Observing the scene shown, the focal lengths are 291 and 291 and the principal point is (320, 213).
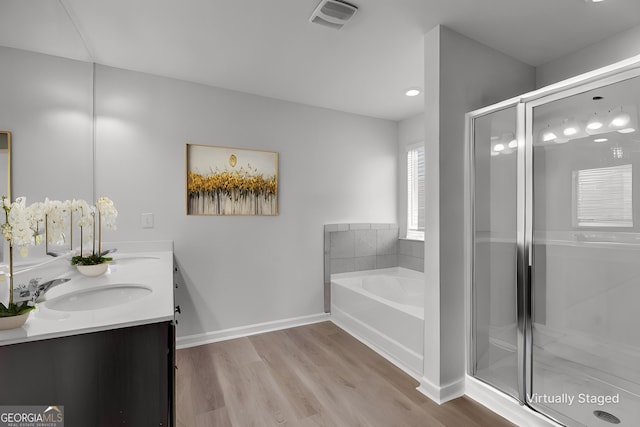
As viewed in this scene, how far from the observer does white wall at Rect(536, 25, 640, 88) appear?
1.96m

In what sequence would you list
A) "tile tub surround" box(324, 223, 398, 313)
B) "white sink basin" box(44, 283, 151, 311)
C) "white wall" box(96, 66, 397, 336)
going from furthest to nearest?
"tile tub surround" box(324, 223, 398, 313) → "white wall" box(96, 66, 397, 336) → "white sink basin" box(44, 283, 151, 311)

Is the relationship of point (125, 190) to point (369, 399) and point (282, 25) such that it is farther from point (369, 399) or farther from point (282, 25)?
point (369, 399)

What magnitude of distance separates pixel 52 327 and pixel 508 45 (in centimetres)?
305

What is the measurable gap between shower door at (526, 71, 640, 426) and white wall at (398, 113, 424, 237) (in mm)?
1964

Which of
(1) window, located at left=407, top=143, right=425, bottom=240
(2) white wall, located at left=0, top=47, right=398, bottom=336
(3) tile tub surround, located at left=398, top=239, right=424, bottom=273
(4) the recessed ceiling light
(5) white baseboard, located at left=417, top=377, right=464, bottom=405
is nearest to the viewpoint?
(5) white baseboard, located at left=417, top=377, right=464, bottom=405

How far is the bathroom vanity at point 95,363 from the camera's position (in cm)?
88

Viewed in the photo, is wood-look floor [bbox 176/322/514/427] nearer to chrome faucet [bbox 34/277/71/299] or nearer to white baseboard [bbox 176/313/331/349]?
white baseboard [bbox 176/313/331/349]

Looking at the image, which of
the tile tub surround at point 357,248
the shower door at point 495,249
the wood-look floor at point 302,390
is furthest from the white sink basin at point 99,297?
the tile tub surround at point 357,248

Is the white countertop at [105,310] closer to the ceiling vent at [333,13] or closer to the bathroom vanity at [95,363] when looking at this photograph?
the bathroom vanity at [95,363]

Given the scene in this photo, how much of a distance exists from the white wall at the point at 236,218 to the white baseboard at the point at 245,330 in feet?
0.17

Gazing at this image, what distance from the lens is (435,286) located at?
2.00 meters

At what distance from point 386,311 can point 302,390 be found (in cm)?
95

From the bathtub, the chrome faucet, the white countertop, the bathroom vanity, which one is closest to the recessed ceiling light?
the bathtub

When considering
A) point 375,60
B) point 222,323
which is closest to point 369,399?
point 222,323
